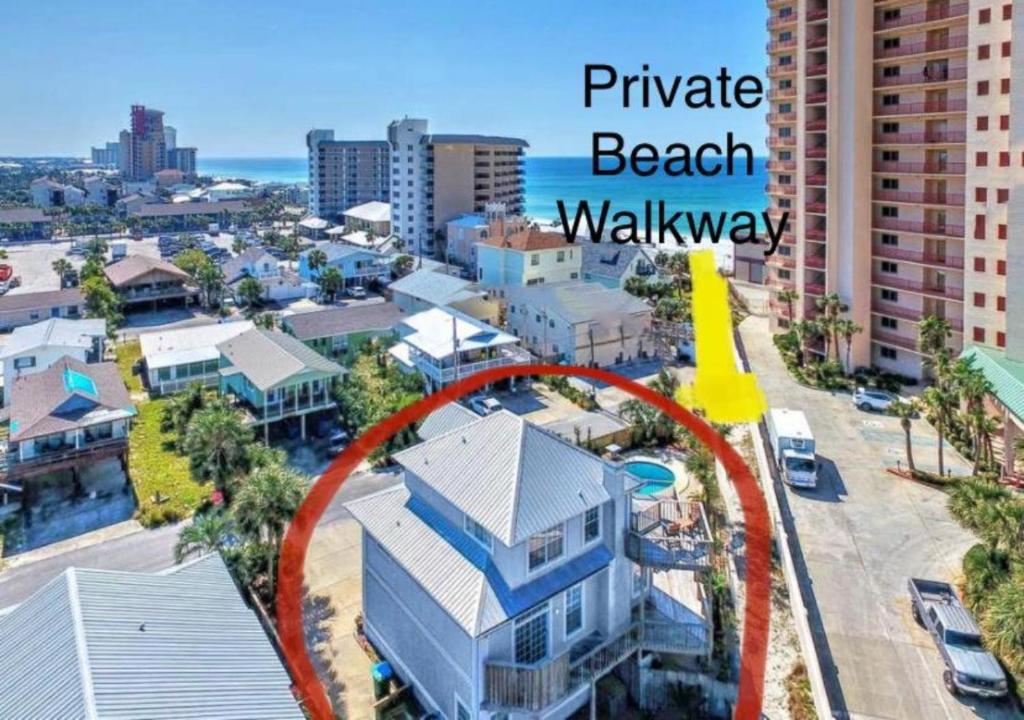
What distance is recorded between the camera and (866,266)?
37.2 meters

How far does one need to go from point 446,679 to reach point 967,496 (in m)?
14.5

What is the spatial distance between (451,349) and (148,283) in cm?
3555

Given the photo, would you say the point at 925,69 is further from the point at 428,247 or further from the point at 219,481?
the point at 428,247

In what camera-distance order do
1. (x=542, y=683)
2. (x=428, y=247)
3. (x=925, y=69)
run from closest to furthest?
(x=542, y=683) → (x=925, y=69) → (x=428, y=247)

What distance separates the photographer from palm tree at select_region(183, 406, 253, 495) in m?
22.1

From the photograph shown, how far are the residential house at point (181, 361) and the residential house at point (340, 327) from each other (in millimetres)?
3816

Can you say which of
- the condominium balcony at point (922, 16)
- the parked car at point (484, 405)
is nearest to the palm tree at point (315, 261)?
the parked car at point (484, 405)

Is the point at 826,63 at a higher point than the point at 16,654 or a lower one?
higher

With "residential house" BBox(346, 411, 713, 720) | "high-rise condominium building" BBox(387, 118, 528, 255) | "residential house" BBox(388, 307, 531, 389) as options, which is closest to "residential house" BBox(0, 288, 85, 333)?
"residential house" BBox(388, 307, 531, 389)

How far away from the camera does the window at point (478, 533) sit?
1447cm

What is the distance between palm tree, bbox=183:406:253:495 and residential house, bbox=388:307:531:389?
13.1m

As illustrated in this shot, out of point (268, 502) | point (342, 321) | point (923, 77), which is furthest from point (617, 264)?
Answer: point (268, 502)

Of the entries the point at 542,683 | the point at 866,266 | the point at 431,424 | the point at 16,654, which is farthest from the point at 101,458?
the point at 866,266

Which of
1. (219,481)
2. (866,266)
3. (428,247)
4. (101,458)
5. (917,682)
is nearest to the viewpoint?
(917,682)
